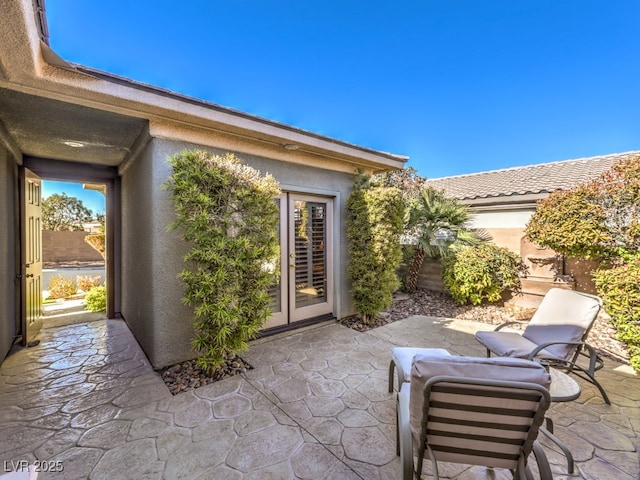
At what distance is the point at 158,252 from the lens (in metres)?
4.39

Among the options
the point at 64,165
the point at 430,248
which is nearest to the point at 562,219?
the point at 430,248

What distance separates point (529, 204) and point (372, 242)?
20.8 feet

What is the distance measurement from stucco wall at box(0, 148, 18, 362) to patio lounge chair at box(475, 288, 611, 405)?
26.1 feet

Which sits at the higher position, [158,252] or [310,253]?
[158,252]

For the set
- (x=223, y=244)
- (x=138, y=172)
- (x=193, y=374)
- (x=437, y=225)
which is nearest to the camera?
(x=223, y=244)

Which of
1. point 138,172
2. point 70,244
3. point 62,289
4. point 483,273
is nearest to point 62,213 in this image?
point 70,244

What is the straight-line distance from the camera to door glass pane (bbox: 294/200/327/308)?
247 inches

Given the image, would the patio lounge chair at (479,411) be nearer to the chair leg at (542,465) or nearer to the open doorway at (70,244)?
the chair leg at (542,465)

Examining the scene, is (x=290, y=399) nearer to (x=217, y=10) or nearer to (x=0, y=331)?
(x=0, y=331)

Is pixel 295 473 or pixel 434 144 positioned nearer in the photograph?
pixel 295 473

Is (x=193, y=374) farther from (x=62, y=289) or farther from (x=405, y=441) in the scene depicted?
(x=62, y=289)

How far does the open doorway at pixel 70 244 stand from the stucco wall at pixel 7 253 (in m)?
3.50

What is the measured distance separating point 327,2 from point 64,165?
9.10 meters

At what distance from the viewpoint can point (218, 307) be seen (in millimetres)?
3930
